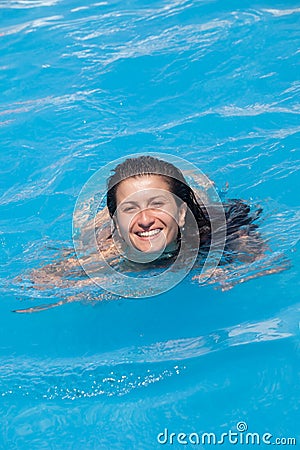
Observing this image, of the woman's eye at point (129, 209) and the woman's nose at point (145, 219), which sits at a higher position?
the woman's eye at point (129, 209)

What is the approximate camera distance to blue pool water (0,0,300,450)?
3.92m

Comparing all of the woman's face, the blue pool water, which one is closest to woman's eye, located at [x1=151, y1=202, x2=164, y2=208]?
the woman's face

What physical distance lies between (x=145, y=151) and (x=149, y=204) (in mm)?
2102

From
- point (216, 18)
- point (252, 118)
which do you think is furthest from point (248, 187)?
point (216, 18)

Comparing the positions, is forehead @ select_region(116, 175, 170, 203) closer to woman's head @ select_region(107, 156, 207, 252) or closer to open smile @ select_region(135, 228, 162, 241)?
woman's head @ select_region(107, 156, 207, 252)

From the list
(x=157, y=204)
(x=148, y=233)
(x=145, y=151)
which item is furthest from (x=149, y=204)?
(x=145, y=151)

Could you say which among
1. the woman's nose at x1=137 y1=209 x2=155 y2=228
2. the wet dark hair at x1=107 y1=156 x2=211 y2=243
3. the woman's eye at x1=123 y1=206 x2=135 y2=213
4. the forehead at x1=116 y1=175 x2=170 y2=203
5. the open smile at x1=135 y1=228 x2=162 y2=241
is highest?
the wet dark hair at x1=107 y1=156 x2=211 y2=243

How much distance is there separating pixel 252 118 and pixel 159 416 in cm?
342

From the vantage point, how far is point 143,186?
4.32m

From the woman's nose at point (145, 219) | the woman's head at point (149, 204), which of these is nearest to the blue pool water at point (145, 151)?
the woman's head at point (149, 204)

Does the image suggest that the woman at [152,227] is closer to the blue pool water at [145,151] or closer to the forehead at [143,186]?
the forehead at [143,186]

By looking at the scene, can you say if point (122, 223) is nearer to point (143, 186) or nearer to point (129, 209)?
point (129, 209)

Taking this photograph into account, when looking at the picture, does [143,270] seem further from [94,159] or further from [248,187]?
[94,159]

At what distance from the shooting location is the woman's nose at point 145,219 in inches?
166
